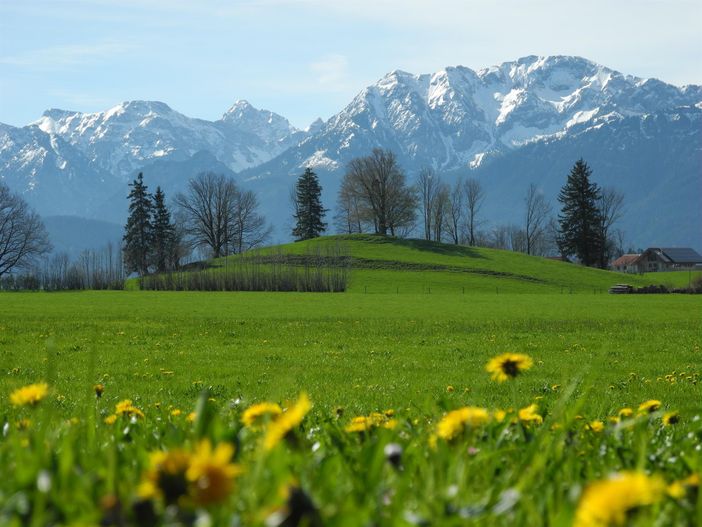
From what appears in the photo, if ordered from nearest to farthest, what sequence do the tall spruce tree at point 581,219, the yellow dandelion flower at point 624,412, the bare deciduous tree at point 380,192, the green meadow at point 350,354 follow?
the yellow dandelion flower at point 624,412 → the green meadow at point 350,354 → the tall spruce tree at point 581,219 → the bare deciduous tree at point 380,192

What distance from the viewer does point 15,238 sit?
277 ft

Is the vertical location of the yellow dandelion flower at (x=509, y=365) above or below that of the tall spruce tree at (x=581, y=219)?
below

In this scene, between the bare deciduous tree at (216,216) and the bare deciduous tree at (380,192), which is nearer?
the bare deciduous tree at (380,192)

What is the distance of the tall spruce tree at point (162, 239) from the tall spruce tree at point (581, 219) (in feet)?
162

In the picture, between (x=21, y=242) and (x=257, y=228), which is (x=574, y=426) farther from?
Result: (x=257, y=228)

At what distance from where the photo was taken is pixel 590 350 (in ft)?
56.1

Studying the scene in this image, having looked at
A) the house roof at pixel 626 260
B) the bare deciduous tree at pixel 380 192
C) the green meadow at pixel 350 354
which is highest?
the bare deciduous tree at pixel 380 192

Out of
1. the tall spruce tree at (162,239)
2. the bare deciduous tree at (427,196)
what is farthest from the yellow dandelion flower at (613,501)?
the bare deciduous tree at (427,196)

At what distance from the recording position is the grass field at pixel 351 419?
4.72ft

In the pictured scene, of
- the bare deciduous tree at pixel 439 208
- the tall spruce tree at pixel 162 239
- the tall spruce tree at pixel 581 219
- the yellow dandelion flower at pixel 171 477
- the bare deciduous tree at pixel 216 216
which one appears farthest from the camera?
the bare deciduous tree at pixel 439 208

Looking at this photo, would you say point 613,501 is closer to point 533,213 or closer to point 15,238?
point 15,238

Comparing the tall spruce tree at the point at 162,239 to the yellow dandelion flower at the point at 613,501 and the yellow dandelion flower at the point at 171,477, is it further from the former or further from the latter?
the yellow dandelion flower at the point at 613,501

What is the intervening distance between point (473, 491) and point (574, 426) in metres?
1.66

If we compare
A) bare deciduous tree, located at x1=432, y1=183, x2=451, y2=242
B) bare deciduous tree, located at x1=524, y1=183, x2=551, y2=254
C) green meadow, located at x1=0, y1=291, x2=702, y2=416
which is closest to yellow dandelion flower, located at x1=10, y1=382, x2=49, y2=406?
green meadow, located at x1=0, y1=291, x2=702, y2=416
